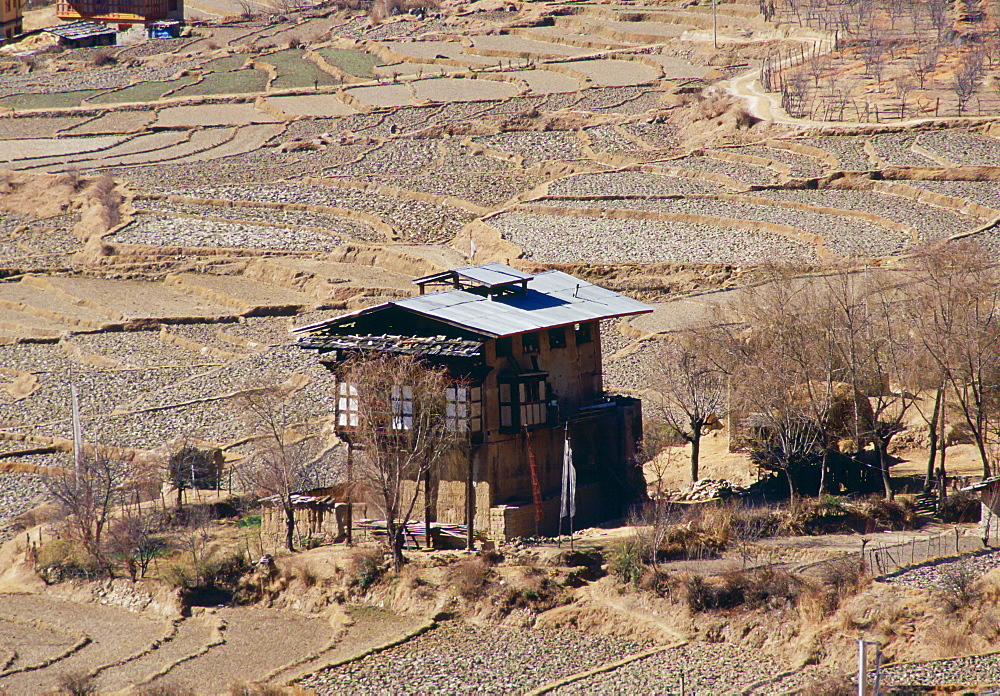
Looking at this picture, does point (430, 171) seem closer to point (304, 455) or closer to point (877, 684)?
point (304, 455)

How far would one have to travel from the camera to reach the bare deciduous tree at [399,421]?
32969 millimetres

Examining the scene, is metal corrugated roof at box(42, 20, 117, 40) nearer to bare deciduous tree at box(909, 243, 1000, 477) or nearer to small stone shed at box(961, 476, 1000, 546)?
bare deciduous tree at box(909, 243, 1000, 477)

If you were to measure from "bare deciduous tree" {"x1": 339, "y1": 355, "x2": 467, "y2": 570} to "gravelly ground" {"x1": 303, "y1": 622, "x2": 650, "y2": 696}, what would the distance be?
337 centimetres

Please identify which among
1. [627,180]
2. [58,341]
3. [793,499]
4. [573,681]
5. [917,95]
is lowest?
[573,681]

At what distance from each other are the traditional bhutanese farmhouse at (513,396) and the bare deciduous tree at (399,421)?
36 cm

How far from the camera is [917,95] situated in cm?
8212

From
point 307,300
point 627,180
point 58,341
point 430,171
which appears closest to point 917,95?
point 627,180

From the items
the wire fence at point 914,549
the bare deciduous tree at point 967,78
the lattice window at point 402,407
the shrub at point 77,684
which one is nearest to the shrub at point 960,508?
the wire fence at point 914,549

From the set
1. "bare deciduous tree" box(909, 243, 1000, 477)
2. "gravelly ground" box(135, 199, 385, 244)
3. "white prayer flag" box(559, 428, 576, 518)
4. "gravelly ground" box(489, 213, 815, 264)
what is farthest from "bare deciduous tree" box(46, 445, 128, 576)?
"gravelly ground" box(135, 199, 385, 244)

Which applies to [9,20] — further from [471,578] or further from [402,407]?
→ [471,578]

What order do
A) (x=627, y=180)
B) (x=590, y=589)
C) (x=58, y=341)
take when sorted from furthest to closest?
(x=627, y=180)
(x=58, y=341)
(x=590, y=589)

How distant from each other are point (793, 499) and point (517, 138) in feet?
184

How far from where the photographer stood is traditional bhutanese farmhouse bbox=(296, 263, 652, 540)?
111ft

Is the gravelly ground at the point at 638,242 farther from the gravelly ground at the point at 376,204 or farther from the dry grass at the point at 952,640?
the dry grass at the point at 952,640
